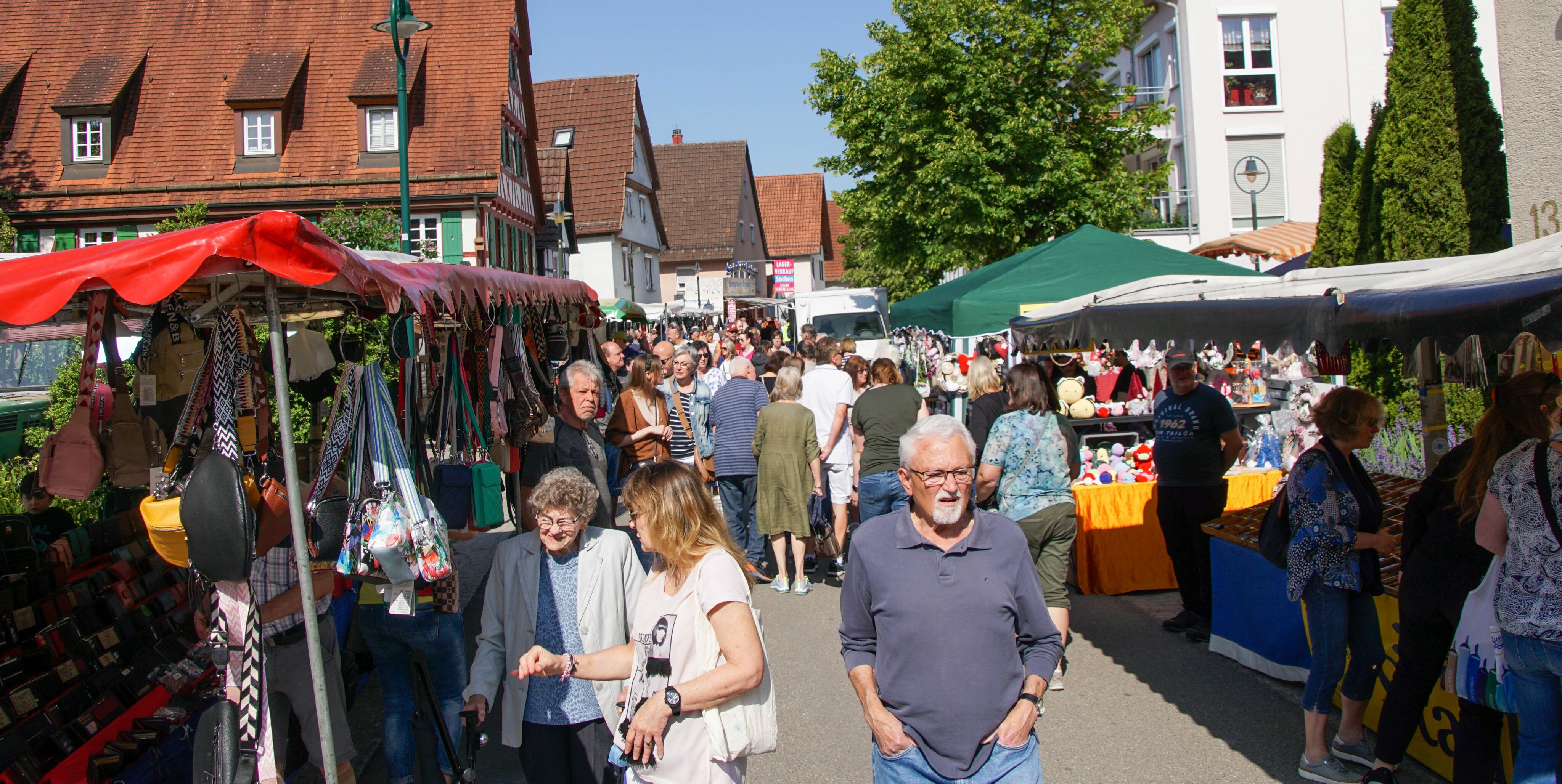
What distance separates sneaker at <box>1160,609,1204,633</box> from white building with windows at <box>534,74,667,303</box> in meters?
29.0

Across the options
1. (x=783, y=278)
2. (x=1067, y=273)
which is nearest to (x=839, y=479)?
(x=1067, y=273)

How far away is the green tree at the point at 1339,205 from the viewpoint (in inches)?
545

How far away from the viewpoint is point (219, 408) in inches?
148

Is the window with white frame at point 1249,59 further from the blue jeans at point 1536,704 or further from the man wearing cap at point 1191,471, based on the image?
the blue jeans at point 1536,704

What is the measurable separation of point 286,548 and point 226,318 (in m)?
0.91

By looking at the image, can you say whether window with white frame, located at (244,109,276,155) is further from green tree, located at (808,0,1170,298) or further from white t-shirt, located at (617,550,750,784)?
white t-shirt, located at (617,550,750,784)

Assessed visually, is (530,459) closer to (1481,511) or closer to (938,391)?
Answer: (1481,511)

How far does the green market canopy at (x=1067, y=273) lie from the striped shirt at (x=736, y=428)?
2.91 m

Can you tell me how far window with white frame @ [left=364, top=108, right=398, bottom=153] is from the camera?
2397cm

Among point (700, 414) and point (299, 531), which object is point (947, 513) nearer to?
point (299, 531)

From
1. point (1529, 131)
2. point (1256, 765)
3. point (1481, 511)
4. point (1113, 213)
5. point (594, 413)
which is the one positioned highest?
point (1113, 213)

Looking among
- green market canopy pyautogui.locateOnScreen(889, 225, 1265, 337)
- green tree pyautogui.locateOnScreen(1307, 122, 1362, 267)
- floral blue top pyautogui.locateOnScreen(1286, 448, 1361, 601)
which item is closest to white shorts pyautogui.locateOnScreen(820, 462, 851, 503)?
green market canopy pyautogui.locateOnScreen(889, 225, 1265, 337)

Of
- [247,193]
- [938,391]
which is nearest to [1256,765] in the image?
[938,391]

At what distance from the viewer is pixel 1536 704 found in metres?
3.26
